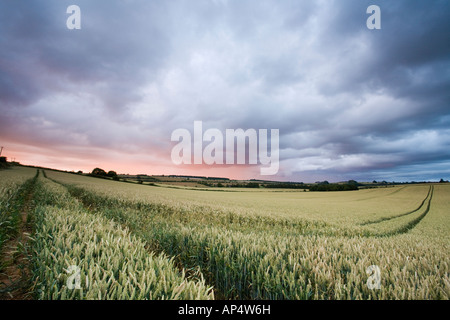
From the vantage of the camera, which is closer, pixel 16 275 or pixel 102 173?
pixel 16 275

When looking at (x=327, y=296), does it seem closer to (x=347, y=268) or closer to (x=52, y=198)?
(x=347, y=268)

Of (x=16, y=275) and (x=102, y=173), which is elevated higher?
(x=102, y=173)

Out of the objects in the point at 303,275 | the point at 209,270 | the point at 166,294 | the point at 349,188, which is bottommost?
the point at 349,188

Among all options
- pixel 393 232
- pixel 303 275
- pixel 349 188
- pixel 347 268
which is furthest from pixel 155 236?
pixel 349 188

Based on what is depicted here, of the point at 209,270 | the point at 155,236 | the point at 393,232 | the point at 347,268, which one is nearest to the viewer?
the point at 347,268

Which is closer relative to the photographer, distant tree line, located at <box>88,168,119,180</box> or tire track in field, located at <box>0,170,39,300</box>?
tire track in field, located at <box>0,170,39,300</box>

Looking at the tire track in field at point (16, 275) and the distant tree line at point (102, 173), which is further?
the distant tree line at point (102, 173)

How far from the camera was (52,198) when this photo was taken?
10680mm
